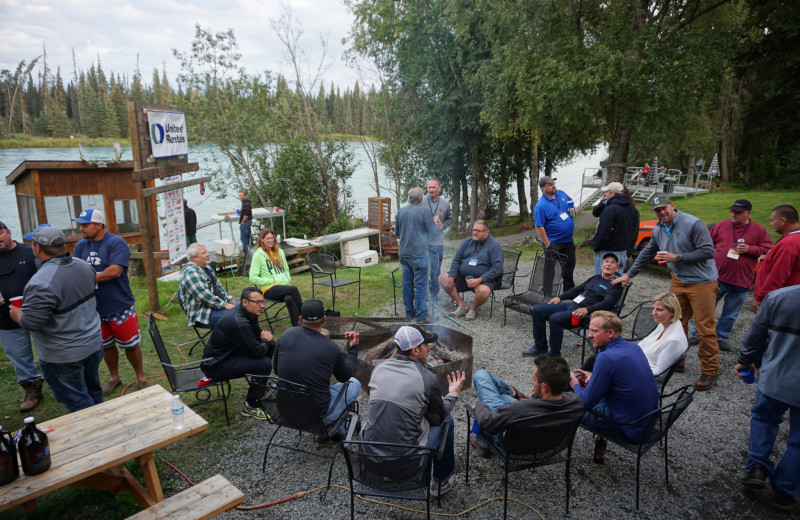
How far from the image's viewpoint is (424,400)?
9.57 feet

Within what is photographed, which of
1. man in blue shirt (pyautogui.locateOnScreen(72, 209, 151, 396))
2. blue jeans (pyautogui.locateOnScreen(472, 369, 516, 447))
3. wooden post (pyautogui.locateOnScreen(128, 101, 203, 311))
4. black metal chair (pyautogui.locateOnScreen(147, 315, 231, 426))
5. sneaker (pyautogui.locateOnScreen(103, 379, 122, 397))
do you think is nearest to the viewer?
blue jeans (pyautogui.locateOnScreen(472, 369, 516, 447))

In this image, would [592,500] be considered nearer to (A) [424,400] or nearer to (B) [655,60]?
(A) [424,400]

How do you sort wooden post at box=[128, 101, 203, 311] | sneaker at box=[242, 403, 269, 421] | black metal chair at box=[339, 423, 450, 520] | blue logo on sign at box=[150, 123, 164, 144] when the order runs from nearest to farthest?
1. black metal chair at box=[339, 423, 450, 520]
2. sneaker at box=[242, 403, 269, 421]
3. wooden post at box=[128, 101, 203, 311]
4. blue logo on sign at box=[150, 123, 164, 144]

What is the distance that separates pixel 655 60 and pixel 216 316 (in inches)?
373

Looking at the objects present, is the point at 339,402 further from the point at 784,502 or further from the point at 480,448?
the point at 784,502

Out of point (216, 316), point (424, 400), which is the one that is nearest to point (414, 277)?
point (216, 316)

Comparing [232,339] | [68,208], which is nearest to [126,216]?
[68,208]

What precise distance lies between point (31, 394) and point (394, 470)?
387cm

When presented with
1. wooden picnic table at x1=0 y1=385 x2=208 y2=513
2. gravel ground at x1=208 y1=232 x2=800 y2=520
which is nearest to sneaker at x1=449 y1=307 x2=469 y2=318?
gravel ground at x1=208 y1=232 x2=800 y2=520

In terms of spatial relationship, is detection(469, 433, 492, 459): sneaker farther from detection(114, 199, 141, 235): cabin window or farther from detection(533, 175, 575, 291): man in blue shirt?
detection(114, 199, 141, 235): cabin window

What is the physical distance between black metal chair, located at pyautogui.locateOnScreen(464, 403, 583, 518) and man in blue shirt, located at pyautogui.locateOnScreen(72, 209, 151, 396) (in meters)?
3.75

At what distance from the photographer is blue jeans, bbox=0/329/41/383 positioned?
417cm

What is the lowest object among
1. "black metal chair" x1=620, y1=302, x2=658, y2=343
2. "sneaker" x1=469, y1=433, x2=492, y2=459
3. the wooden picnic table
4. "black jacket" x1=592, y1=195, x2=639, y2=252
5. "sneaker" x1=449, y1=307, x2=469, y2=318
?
"sneaker" x1=469, y1=433, x2=492, y2=459

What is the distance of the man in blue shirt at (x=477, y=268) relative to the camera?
661 centimetres
